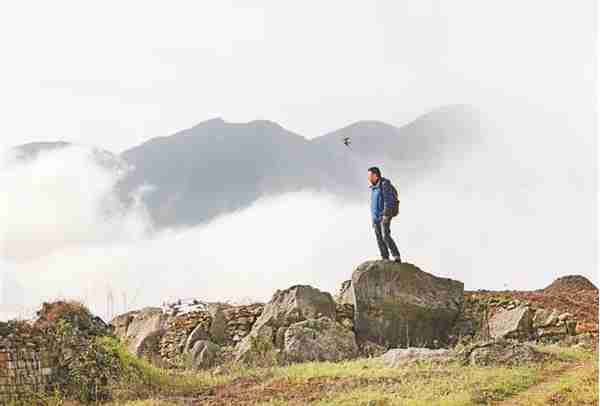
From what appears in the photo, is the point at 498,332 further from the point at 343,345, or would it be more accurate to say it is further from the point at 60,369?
the point at 60,369

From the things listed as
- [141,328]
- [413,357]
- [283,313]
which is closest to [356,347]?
[283,313]

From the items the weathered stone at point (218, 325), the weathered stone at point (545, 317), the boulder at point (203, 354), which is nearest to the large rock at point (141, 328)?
the weathered stone at point (218, 325)

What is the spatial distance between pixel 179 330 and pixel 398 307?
542 cm

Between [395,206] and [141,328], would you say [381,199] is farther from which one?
[141,328]

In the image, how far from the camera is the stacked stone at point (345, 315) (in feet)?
67.5

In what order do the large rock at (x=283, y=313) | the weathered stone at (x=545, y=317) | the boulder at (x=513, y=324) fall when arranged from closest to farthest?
the large rock at (x=283, y=313) → the boulder at (x=513, y=324) → the weathered stone at (x=545, y=317)

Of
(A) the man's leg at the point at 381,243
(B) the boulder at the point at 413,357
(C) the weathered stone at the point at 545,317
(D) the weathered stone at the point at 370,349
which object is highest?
(A) the man's leg at the point at 381,243

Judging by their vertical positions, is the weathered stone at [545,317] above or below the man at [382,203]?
below

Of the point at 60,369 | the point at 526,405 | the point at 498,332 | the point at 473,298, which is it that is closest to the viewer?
the point at 526,405

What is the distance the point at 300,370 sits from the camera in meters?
16.4

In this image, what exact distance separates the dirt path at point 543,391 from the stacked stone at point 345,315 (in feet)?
18.9

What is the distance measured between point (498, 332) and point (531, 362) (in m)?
4.73

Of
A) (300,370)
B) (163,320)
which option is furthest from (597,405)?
(163,320)

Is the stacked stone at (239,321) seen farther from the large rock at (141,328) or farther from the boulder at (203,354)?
the large rock at (141,328)
